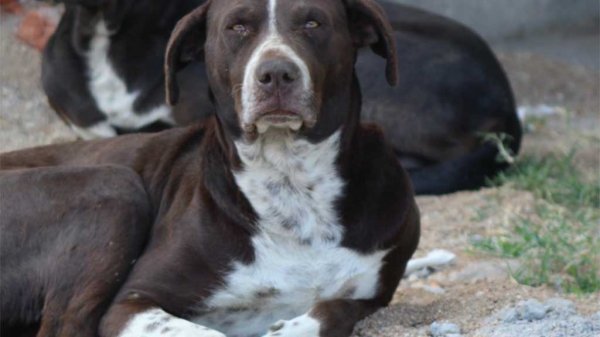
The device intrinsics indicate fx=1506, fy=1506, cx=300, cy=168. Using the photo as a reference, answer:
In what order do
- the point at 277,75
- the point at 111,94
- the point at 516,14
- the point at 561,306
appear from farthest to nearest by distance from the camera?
the point at 516,14 → the point at 111,94 → the point at 561,306 → the point at 277,75

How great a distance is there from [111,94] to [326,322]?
3194 mm

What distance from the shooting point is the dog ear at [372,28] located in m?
4.83

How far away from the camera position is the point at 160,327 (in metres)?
4.58

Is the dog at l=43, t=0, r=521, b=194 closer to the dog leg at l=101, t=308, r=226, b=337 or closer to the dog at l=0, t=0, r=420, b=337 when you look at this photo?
the dog at l=0, t=0, r=420, b=337

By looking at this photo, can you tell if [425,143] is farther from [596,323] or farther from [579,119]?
[596,323]

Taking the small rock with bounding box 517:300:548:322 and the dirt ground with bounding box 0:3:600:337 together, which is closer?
the small rock with bounding box 517:300:548:322

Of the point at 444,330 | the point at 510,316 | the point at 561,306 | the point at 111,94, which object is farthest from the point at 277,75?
the point at 111,94

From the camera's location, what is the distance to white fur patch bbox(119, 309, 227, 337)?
4547 millimetres

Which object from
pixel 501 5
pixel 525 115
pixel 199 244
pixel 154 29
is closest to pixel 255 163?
pixel 199 244

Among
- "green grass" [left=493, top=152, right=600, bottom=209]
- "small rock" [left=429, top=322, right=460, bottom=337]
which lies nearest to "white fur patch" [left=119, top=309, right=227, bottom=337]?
"small rock" [left=429, top=322, right=460, bottom=337]

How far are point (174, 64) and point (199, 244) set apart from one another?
0.62m

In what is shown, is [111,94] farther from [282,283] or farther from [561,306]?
[561,306]

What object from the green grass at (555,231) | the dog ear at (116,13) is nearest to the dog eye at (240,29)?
the green grass at (555,231)

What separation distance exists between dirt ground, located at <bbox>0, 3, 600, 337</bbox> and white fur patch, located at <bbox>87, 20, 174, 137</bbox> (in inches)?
12.8
